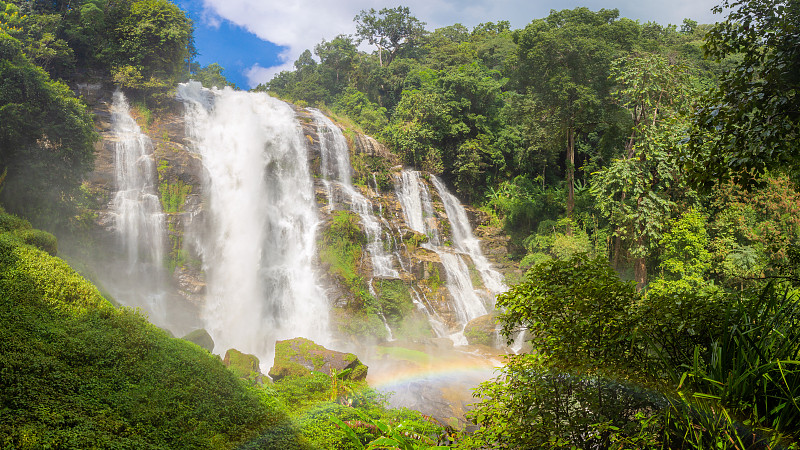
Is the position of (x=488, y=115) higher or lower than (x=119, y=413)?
higher

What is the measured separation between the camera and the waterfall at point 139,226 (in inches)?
577

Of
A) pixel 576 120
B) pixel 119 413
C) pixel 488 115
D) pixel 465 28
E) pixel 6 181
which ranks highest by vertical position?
pixel 465 28

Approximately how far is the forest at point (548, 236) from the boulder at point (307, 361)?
1985 mm

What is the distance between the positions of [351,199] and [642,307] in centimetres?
1676

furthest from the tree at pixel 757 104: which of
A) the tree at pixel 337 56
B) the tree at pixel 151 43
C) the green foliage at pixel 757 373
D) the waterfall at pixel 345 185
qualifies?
the tree at pixel 337 56

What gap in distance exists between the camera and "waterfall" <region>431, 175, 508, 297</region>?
18781 mm

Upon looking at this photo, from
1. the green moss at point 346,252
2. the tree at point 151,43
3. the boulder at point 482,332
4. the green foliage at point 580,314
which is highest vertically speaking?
the tree at point 151,43

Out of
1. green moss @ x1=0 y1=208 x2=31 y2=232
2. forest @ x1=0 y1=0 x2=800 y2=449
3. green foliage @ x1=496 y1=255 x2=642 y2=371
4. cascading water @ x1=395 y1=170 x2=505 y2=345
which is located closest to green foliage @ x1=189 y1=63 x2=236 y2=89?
forest @ x1=0 y1=0 x2=800 y2=449

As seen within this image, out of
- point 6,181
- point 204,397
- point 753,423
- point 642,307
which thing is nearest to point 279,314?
point 6,181

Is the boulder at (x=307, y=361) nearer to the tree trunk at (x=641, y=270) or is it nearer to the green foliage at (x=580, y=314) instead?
the green foliage at (x=580, y=314)

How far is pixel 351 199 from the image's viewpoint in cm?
2005

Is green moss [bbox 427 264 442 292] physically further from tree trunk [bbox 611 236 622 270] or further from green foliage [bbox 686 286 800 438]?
green foliage [bbox 686 286 800 438]

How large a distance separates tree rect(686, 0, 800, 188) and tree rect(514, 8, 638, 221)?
13080mm

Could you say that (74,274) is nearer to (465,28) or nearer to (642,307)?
(642,307)
